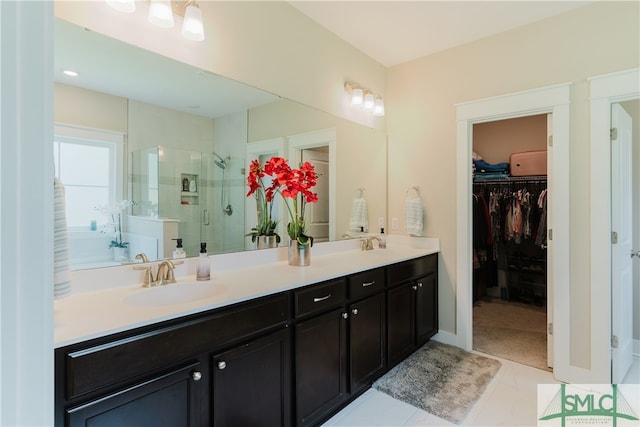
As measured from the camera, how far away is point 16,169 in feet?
1.40

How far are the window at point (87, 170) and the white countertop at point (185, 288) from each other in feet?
0.96

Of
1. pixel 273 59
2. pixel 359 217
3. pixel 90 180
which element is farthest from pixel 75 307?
pixel 359 217

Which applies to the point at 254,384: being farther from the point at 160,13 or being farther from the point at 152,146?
the point at 160,13

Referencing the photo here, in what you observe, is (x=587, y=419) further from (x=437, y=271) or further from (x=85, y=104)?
(x=85, y=104)

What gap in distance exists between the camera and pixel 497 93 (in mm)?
2734

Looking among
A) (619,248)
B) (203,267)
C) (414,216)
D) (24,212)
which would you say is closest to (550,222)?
(619,248)

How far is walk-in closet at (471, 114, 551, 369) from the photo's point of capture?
3998 mm

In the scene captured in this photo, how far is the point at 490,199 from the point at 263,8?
359 cm

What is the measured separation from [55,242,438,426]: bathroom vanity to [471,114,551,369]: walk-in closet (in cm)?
210

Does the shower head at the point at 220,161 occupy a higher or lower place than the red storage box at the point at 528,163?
lower

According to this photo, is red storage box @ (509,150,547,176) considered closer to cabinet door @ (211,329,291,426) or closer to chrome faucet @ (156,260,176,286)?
cabinet door @ (211,329,291,426)

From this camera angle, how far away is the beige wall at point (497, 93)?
231 cm

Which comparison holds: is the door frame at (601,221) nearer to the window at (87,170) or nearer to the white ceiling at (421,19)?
the white ceiling at (421,19)

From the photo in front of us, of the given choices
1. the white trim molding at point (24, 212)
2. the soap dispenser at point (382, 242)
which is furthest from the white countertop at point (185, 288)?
the white trim molding at point (24, 212)
